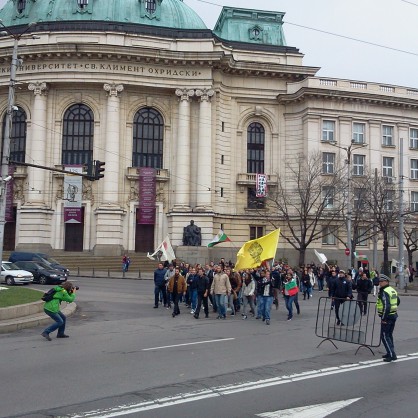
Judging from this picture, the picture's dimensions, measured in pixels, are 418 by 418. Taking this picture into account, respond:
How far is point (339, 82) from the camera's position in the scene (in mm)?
56094

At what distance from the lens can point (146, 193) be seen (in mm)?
52406

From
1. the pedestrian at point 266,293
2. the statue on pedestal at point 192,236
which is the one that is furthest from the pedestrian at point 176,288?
the statue on pedestal at point 192,236

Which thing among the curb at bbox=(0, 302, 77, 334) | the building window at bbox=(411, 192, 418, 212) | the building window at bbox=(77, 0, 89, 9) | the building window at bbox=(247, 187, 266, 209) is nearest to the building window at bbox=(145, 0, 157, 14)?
the building window at bbox=(77, 0, 89, 9)

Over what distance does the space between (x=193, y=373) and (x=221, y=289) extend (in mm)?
9261

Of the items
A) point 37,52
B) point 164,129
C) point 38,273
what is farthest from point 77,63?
point 38,273

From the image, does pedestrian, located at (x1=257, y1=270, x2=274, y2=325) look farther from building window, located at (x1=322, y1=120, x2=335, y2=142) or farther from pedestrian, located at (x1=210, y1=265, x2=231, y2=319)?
building window, located at (x1=322, y1=120, x2=335, y2=142)

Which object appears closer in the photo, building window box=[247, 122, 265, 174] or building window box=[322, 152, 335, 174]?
building window box=[322, 152, 335, 174]

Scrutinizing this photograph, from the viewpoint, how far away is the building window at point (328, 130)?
55.7 meters

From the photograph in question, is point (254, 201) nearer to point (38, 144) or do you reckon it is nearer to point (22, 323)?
point (38, 144)

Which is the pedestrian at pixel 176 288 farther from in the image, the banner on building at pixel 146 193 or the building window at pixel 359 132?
the building window at pixel 359 132

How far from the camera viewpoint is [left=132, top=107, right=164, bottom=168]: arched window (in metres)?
53.7

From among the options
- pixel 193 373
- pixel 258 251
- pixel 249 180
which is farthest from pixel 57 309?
pixel 249 180

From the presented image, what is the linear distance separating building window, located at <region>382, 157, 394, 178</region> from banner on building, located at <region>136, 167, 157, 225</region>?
22.4 m

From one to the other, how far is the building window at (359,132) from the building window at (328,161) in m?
3.25
